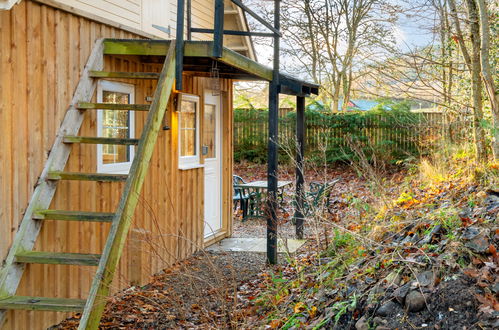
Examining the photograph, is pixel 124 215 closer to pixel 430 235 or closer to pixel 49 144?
pixel 49 144

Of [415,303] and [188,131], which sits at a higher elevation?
[188,131]

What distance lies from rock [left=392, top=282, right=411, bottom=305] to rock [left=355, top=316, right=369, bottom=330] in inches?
12.0

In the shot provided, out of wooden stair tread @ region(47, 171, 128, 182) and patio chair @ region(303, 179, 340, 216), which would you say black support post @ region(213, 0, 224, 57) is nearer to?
wooden stair tread @ region(47, 171, 128, 182)

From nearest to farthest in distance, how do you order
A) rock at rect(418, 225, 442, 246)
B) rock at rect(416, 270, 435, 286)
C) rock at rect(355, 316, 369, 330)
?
1. rock at rect(355, 316, 369, 330)
2. rock at rect(416, 270, 435, 286)
3. rock at rect(418, 225, 442, 246)

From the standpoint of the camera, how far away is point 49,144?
532cm

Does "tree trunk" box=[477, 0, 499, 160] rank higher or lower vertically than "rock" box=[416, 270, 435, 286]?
higher

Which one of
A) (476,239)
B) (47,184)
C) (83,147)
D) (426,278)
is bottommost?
(426,278)

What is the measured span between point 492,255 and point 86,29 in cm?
462

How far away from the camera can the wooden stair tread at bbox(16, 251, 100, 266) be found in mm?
4422

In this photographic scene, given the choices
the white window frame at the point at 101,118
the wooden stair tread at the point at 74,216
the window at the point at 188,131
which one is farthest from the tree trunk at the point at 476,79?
the wooden stair tread at the point at 74,216

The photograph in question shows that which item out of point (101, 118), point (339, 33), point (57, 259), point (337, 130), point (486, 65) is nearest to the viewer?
point (57, 259)

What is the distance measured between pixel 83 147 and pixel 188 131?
119 inches

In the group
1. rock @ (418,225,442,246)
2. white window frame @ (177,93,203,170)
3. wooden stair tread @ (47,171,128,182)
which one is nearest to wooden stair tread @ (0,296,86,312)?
wooden stair tread @ (47,171,128,182)

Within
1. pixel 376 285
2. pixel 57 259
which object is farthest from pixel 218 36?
pixel 376 285
